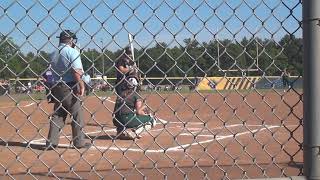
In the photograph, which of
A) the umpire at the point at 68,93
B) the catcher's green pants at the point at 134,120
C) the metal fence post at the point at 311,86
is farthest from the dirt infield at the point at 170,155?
the metal fence post at the point at 311,86

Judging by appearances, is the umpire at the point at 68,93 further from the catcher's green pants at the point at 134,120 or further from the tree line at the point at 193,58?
the catcher's green pants at the point at 134,120

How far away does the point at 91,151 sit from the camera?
26.1ft

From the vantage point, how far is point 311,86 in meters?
3.35

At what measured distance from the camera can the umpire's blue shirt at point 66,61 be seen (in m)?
4.07

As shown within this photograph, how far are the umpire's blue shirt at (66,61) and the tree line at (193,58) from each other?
168 mm

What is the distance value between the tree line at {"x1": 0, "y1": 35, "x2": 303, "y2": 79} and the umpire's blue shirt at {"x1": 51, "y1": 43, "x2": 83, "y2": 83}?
6.6 inches

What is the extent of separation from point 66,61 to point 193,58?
7.79ft

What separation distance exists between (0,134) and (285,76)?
7.57 m

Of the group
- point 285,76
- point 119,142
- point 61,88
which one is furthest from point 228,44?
point 119,142

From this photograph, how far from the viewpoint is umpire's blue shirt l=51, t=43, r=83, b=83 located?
407cm

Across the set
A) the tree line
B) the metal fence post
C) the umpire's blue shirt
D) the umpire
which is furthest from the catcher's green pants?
the metal fence post

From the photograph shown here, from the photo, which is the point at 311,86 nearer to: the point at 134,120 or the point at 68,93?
the point at 68,93

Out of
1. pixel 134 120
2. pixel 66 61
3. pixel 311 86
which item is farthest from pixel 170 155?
pixel 311 86

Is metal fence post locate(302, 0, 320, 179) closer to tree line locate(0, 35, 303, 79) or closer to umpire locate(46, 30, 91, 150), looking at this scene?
tree line locate(0, 35, 303, 79)
